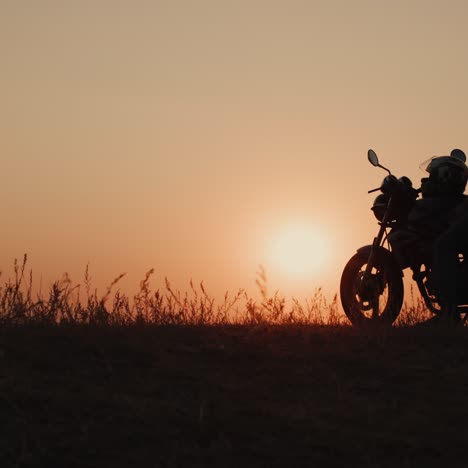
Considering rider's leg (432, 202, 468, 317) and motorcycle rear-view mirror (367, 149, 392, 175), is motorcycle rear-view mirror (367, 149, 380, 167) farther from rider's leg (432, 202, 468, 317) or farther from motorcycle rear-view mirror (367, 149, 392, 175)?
rider's leg (432, 202, 468, 317)

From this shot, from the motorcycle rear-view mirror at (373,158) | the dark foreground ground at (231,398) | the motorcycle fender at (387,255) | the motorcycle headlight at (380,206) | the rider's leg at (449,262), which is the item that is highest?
the motorcycle rear-view mirror at (373,158)

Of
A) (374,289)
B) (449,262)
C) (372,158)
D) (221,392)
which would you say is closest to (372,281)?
(374,289)

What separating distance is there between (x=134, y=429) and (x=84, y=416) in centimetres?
36

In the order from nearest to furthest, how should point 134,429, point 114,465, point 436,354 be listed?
point 114,465 → point 134,429 → point 436,354

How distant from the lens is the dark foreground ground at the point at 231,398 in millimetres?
5055

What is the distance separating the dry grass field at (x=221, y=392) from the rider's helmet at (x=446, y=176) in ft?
6.46

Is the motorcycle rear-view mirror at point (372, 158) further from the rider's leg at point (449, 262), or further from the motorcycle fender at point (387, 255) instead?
the rider's leg at point (449, 262)

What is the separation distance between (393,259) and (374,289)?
0.37 meters

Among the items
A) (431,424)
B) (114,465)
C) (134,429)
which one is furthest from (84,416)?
(431,424)

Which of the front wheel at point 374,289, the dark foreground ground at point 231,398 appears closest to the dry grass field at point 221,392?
the dark foreground ground at point 231,398

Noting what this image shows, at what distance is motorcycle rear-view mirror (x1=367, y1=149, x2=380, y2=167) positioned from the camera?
977cm

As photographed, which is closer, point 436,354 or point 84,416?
point 84,416

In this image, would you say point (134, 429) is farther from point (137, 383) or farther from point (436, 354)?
point (436, 354)

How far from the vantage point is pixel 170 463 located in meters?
4.81
